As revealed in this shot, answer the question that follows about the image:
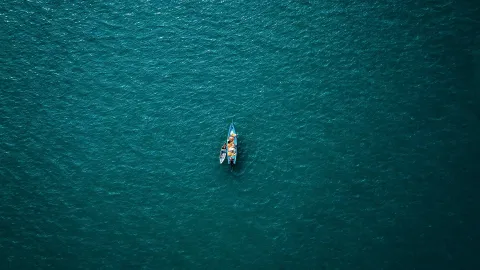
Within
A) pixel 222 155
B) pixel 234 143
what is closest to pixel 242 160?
pixel 234 143

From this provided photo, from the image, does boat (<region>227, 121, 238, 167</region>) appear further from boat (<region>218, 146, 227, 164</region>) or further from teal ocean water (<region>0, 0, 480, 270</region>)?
teal ocean water (<region>0, 0, 480, 270</region>)

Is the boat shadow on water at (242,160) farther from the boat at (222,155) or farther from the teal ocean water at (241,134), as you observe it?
the boat at (222,155)

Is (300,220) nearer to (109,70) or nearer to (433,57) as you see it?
(433,57)

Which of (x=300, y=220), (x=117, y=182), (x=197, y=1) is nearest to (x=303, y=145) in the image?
(x=300, y=220)

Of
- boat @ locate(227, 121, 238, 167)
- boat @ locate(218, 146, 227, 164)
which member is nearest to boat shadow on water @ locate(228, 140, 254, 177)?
boat @ locate(227, 121, 238, 167)

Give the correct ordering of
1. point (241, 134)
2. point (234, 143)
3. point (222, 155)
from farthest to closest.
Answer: point (241, 134) < point (234, 143) < point (222, 155)

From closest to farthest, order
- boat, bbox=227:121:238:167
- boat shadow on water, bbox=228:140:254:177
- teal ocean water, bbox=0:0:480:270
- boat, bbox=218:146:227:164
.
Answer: teal ocean water, bbox=0:0:480:270 → boat, bbox=227:121:238:167 → boat shadow on water, bbox=228:140:254:177 → boat, bbox=218:146:227:164

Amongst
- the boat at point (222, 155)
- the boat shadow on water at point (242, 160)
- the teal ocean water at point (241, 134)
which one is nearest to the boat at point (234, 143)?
the boat shadow on water at point (242, 160)

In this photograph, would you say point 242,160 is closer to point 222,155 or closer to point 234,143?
point 234,143
